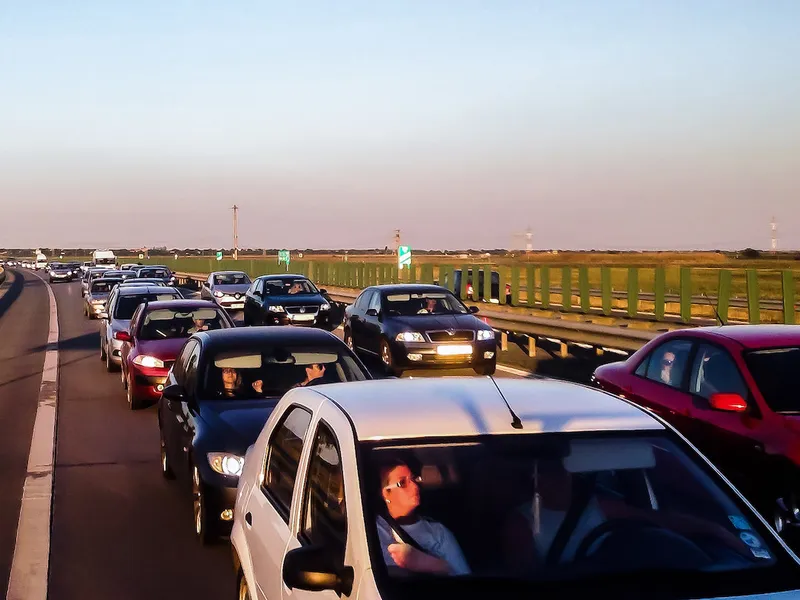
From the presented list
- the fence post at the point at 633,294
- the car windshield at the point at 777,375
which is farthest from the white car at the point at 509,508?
the fence post at the point at 633,294

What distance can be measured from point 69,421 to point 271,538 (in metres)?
9.72

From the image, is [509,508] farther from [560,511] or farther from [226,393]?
[226,393]

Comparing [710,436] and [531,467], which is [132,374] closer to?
[710,436]

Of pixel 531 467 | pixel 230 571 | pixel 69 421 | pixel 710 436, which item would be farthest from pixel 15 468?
pixel 531 467

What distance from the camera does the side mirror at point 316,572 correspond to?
10.7ft

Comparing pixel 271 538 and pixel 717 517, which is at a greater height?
pixel 717 517

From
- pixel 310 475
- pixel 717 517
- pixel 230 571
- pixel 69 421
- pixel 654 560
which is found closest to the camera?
pixel 654 560

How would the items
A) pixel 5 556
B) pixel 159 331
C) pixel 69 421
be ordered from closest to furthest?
pixel 5 556
pixel 69 421
pixel 159 331

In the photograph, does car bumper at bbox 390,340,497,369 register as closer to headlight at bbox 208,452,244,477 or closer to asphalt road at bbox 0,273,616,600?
asphalt road at bbox 0,273,616,600

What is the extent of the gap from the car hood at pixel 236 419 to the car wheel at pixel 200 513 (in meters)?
0.32

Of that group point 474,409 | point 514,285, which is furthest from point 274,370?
point 514,285

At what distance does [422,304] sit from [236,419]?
1122cm

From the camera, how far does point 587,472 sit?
3758 millimetres

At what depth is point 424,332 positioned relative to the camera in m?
17.3
